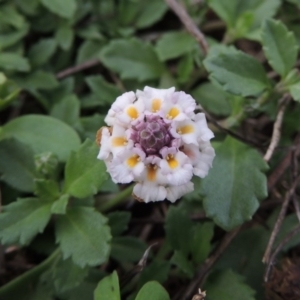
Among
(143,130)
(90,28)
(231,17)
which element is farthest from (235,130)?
(90,28)

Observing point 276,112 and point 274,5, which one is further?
point 274,5

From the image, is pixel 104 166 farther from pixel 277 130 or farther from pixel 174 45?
pixel 174 45

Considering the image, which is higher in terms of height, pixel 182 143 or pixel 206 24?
pixel 182 143

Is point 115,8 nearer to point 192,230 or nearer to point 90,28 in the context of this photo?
point 90,28

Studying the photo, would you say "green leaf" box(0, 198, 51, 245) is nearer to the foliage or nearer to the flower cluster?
the foliage

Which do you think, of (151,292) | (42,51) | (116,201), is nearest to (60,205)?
(116,201)

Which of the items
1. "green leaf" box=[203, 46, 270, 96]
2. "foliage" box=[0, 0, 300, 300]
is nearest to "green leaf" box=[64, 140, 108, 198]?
"foliage" box=[0, 0, 300, 300]

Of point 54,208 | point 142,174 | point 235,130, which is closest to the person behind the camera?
point 142,174
